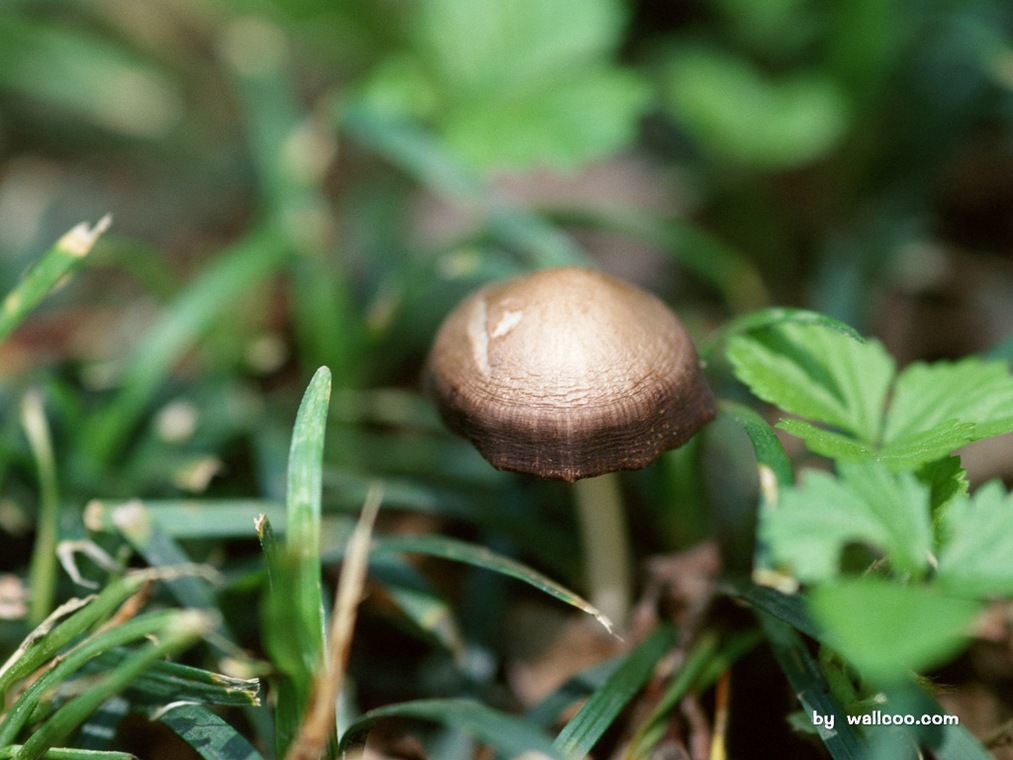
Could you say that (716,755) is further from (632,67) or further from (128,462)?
(632,67)

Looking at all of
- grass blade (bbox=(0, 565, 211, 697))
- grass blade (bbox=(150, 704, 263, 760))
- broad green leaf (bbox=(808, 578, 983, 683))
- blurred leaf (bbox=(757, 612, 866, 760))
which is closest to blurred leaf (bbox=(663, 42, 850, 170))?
blurred leaf (bbox=(757, 612, 866, 760))

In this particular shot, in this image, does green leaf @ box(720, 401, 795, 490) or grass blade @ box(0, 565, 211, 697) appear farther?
green leaf @ box(720, 401, 795, 490)

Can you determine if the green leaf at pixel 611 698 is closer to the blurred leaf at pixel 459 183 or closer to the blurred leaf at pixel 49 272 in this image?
the blurred leaf at pixel 459 183

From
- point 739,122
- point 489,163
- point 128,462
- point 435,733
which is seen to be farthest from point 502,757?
point 739,122

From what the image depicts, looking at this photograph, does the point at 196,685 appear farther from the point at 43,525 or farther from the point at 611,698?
the point at 611,698

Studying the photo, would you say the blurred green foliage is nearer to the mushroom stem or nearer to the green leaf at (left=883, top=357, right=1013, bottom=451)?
the mushroom stem

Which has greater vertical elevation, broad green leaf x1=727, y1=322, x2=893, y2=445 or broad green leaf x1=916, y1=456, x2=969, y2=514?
broad green leaf x1=727, y1=322, x2=893, y2=445
